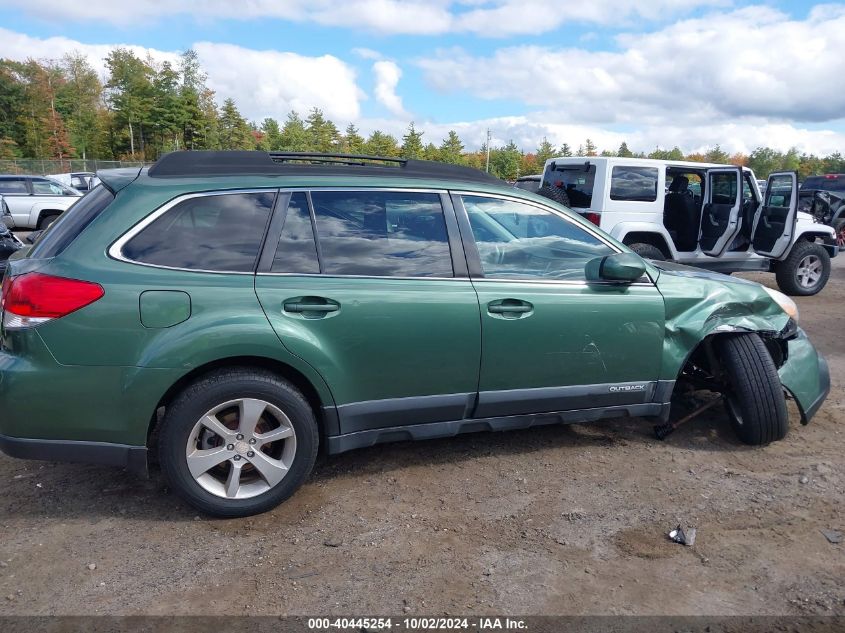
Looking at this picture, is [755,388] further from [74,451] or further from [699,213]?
[699,213]

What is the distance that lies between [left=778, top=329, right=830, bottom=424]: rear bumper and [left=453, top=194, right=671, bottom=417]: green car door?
98 cm

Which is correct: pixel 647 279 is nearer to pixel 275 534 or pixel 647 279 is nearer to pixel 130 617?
pixel 275 534

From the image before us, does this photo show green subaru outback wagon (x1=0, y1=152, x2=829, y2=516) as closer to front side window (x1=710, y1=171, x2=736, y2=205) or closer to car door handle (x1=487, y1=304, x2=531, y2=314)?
car door handle (x1=487, y1=304, x2=531, y2=314)

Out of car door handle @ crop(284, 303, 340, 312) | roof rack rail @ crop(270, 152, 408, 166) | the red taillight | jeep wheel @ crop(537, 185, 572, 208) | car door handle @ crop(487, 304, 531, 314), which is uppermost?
roof rack rail @ crop(270, 152, 408, 166)

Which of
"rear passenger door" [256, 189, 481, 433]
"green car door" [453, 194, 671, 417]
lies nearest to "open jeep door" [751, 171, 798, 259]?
"green car door" [453, 194, 671, 417]

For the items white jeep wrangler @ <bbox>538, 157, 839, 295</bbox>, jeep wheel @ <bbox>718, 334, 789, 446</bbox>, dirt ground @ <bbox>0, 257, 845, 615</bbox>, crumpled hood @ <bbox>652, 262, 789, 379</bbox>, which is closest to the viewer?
dirt ground @ <bbox>0, 257, 845, 615</bbox>

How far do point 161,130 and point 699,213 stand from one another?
4762cm

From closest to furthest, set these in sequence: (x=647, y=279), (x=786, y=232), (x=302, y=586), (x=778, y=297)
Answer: (x=302, y=586), (x=647, y=279), (x=778, y=297), (x=786, y=232)

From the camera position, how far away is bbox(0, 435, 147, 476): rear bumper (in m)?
2.99

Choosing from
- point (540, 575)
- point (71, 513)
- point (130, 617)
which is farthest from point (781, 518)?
point (71, 513)

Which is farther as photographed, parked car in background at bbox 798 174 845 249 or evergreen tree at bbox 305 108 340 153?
evergreen tree at bbox 305 108 340 153

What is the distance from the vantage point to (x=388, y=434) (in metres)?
3.49

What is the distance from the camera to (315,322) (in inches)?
126

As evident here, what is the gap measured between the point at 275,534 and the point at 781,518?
2532 millimetres
